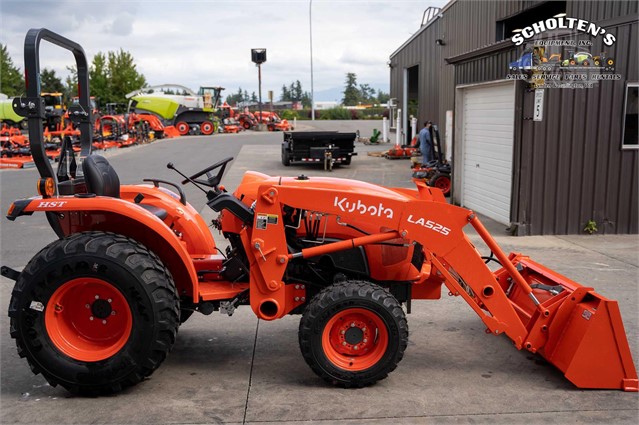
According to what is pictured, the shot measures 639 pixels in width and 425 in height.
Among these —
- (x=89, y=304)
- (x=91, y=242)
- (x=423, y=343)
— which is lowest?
(x=423, y=343)

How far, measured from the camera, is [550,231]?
9.54 meters

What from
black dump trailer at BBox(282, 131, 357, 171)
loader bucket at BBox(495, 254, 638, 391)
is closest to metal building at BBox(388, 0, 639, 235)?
loader bucket at BBox(495, 254, 638, 391)

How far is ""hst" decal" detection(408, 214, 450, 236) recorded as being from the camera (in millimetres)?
4164

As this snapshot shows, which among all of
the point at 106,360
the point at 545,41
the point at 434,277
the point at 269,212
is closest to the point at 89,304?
the point at 106,360

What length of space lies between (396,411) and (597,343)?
1.44 metres

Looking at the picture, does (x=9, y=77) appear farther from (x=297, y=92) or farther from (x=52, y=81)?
(x=297, y=92)

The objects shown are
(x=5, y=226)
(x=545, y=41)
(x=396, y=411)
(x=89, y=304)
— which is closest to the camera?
(x=396, y=411)

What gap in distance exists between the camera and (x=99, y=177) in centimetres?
437

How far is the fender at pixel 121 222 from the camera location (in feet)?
13.3

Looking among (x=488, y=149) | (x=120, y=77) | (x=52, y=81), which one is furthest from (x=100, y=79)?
(x=488, y=149)

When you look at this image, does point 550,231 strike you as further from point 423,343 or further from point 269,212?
point 269,212

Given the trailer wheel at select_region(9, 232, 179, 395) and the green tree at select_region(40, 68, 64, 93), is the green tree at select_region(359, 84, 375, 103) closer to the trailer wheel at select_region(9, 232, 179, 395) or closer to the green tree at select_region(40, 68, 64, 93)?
the green tree at select_region(40, 68, 64, 93)

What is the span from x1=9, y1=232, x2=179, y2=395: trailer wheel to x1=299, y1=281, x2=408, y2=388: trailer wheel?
0.93m

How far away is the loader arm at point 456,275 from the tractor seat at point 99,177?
1104 millimetres
